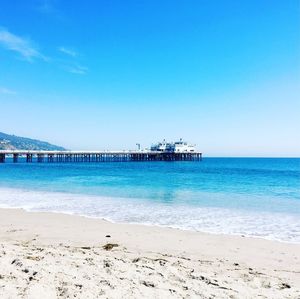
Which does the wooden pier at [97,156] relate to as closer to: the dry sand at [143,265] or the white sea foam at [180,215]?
the white sea foam at [180,215]

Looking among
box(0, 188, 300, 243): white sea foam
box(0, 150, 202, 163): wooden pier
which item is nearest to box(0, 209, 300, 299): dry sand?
box(0, 188, 300, 243): white sea foam

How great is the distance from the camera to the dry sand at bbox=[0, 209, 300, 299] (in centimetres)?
423

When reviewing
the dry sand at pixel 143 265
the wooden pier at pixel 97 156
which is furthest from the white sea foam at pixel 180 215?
the wooden pier at pixel 97 156

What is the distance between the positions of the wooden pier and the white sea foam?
5828 centimetres

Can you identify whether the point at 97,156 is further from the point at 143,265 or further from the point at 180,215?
the point at 143,265

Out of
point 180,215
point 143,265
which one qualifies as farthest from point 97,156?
point 143,265

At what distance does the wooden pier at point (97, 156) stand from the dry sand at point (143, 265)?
65.0 metres

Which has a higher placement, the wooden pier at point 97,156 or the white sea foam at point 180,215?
the wooden pier at point 97,156

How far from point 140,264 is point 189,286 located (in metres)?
1.10

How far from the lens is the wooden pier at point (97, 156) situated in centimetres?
7075

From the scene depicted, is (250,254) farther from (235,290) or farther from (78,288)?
(78,288)

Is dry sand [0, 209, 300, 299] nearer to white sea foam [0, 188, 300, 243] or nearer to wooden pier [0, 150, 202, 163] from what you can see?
white sea foam [0, 188, 300, 243]

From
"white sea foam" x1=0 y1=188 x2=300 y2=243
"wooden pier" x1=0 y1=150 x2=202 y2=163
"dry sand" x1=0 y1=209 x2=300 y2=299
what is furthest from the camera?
"wooden pier" x1=0 y1=150 x2=202 y2=163

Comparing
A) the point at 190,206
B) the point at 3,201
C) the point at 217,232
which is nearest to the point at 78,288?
the point at 217,232
